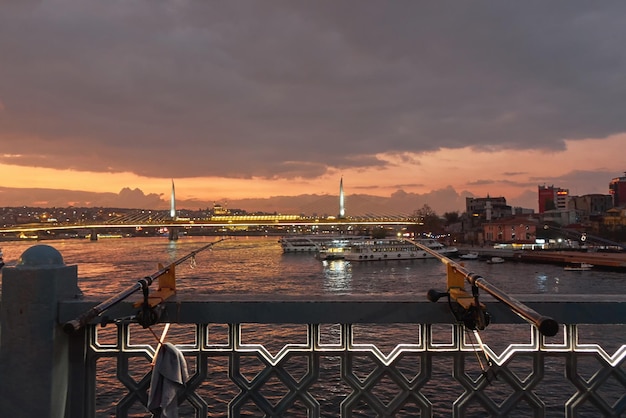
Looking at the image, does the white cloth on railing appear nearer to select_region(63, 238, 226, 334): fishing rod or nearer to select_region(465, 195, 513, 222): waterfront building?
select_region(63, 238, 226, 334): fishing rod

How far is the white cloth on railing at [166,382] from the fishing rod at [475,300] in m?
1.79

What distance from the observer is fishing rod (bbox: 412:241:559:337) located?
2.30 meters

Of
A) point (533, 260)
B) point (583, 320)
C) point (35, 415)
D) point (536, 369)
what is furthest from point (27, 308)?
point (533, 260)

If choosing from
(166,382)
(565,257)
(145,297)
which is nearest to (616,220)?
(565,257)

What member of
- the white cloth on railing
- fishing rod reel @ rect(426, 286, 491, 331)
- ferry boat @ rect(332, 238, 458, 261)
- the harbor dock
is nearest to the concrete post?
the white cloth on railing

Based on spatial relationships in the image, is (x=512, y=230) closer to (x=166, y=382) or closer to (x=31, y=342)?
(x=166, y=382)

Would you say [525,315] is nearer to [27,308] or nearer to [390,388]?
[27,308]

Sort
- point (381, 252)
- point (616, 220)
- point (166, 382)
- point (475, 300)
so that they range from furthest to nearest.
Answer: point (616, 220) → point (381, 252) → point (166, 382) → point (475, 300)

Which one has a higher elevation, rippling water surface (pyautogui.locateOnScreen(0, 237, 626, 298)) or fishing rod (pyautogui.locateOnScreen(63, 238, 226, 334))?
fishing rod (pyautogui.locateOnScreen(63, 238, 226, 334))

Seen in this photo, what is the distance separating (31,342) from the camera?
329 centimetres

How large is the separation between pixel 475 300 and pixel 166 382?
2.12 m

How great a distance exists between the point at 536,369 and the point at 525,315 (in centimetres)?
120

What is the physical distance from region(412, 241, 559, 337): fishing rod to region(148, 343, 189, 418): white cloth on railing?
179 cm

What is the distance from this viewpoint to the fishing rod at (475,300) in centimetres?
230
